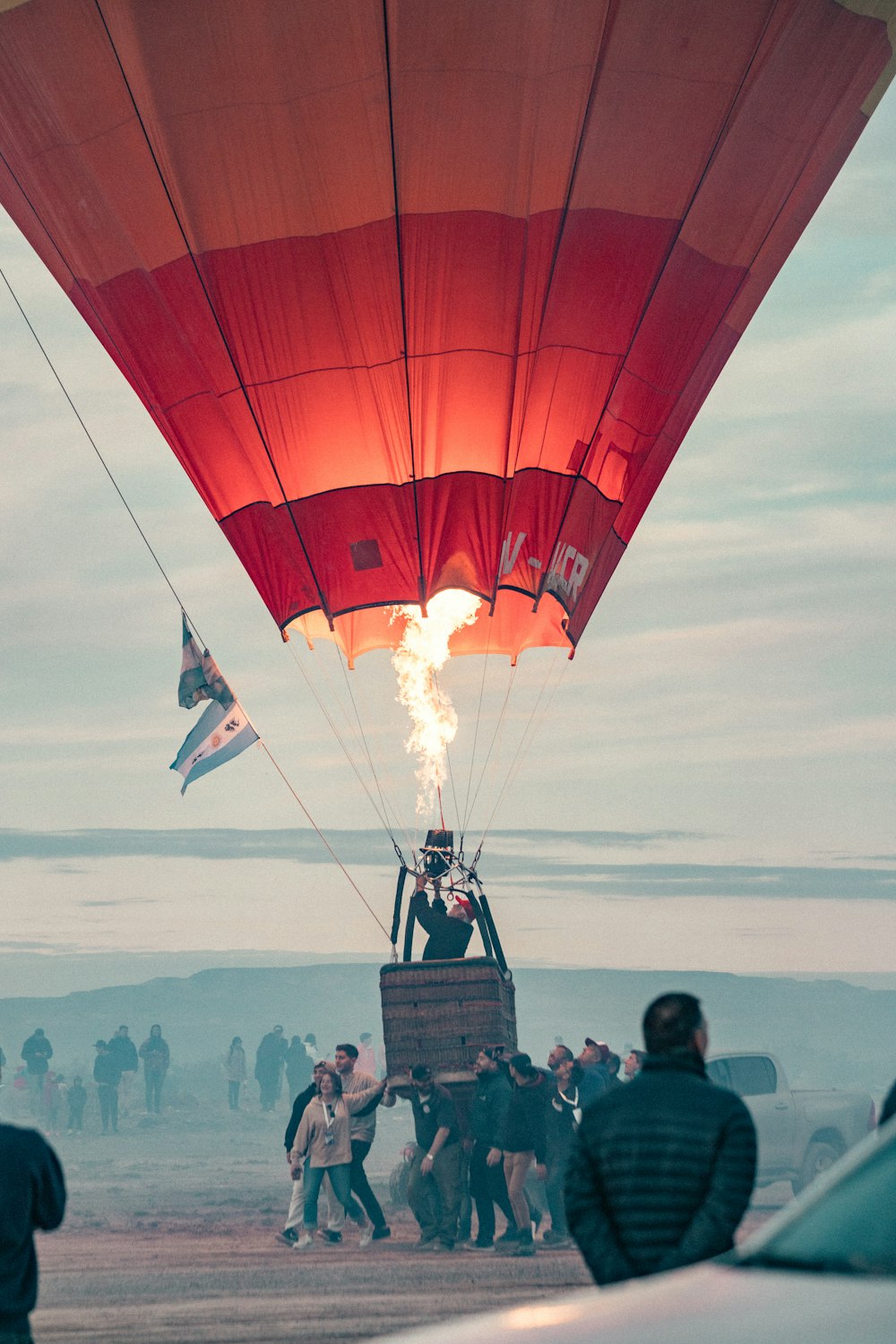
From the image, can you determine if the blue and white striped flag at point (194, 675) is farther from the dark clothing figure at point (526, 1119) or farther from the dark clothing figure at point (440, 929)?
the dark clothing figure at point (526, 1119)

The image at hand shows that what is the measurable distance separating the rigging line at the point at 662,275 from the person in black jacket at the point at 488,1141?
13.4 feet

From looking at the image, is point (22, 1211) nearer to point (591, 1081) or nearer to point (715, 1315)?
point (715, 1315)

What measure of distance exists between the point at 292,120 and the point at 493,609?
4168mm

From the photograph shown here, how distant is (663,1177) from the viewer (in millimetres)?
4066

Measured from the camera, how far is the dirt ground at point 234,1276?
8.59 m

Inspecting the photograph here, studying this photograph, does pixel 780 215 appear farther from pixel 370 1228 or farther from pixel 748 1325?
pixel 748 1325

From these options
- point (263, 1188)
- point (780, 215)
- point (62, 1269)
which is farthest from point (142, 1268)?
point (780, 215)

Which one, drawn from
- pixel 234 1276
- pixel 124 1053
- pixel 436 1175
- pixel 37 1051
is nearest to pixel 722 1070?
pixel 436 1175

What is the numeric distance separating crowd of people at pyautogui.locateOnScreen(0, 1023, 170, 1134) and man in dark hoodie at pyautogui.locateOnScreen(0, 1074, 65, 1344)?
59.6 ft

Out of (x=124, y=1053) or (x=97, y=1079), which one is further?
(x=97, y=1079)

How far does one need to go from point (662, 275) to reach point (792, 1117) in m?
6.61

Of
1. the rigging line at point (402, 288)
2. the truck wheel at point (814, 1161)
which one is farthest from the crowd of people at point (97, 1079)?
the truck wheel at point (814, 1161)

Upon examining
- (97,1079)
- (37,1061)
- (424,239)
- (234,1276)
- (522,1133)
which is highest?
(424,239)

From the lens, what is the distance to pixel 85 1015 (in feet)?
198
